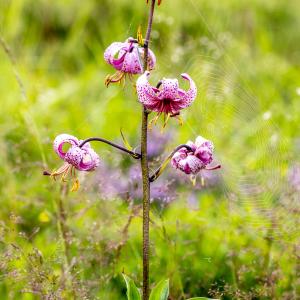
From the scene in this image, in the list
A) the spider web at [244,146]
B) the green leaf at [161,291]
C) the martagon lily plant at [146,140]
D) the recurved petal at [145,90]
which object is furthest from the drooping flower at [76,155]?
the spider web at [244,146]

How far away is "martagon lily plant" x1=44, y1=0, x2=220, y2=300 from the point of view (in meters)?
0.97

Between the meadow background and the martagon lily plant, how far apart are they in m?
0.08

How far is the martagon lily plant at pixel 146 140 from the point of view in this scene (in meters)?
0.97

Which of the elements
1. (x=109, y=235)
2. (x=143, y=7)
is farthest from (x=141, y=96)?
(x=143, y=7)

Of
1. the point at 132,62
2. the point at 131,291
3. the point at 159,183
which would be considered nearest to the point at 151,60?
the point at 132,62

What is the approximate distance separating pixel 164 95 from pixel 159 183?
1046mm

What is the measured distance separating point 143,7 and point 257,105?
6.39ft

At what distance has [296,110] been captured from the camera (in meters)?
2.59

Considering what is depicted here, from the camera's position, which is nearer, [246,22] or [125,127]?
[125,127]

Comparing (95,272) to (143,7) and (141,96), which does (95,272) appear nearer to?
(141,96)

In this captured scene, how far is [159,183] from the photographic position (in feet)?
6.55

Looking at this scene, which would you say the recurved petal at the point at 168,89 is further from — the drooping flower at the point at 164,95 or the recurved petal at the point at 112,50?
the recurved petal at the point at 112,50

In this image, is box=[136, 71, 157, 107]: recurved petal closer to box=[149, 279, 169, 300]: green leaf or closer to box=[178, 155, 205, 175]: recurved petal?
box=[178, 155, 205, 175]: recurved petal

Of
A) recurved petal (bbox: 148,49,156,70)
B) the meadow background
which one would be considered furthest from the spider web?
recurved petal (bbox: 148,49,156,70)
